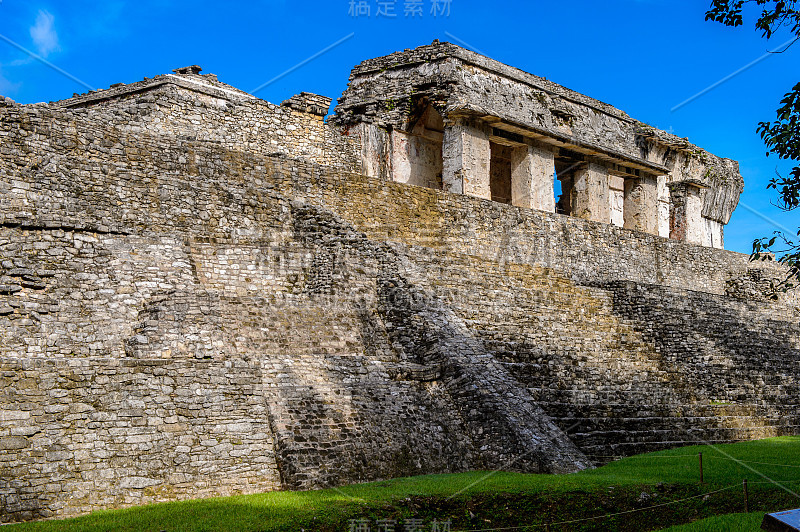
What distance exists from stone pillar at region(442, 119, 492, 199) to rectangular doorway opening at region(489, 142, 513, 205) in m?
4.24

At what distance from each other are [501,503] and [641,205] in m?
22.1

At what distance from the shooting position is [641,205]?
30250 mm

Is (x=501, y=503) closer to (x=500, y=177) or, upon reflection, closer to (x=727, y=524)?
(x=727, y=524)

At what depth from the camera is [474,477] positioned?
11.0 metres

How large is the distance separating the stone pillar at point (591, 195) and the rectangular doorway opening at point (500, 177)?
224 centimetres

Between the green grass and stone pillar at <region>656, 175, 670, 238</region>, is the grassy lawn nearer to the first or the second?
the green grass

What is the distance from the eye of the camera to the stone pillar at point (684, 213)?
32156 mm

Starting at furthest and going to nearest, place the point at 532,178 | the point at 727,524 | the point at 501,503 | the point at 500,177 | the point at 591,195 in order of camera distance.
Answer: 1. the point at 500,177
2. the point at 591,195
3. the point at 532,178
4. the point at 501,503
5. the point at 727,524

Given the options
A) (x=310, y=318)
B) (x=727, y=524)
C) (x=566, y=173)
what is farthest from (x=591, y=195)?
(x=727, y=524)

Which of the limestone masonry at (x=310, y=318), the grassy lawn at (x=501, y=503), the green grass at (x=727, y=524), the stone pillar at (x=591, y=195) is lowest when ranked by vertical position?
the green grass at (x=727, y=524)

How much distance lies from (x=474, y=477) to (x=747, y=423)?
7439mm

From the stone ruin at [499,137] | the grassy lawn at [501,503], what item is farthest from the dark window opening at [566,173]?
the grassy lawn at [501,503]

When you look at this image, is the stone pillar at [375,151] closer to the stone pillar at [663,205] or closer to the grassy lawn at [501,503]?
the stone pillar at [663,205]

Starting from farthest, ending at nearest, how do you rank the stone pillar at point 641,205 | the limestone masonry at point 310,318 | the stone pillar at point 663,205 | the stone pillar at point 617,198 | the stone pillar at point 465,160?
the stone pillar at point 663,205 < the stone pillar at point 641,205 < the stone pillar at point 617,198 < the stone pillar at point 465,160 < the limestone masonry at point 310,318
